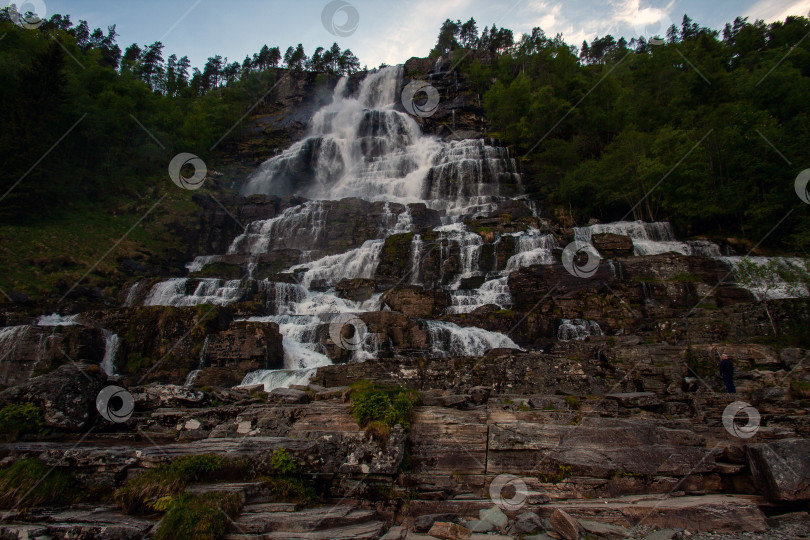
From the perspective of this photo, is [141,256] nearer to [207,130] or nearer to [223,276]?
[223,276]

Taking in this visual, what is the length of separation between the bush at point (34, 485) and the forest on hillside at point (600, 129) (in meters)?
28.7

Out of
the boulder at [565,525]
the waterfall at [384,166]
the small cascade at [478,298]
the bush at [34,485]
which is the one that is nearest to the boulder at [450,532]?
the boulder at [565,525]

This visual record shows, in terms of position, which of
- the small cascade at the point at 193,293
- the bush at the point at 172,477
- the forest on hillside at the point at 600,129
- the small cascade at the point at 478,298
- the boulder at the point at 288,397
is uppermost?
the forest on hillside at the point at 600,129

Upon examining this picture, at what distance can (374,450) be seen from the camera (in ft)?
20.1

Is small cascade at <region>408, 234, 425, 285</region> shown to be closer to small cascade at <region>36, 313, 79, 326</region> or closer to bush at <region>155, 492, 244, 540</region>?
small cascade at <region>36, 313, 79, 326</region>

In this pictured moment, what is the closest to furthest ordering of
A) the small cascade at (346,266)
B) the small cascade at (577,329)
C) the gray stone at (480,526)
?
the gray stone at (480,526), the small cascade at (577,329), the small cascade at (346,266)

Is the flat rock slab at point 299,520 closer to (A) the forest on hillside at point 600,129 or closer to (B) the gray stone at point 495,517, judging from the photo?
(B) the gray stone at point 495,517

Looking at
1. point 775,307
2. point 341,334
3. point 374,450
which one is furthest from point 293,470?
point 775,307

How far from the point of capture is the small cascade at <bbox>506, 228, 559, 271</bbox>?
25745 mm

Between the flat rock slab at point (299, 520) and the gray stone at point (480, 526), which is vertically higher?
the flat rock slab at point (299, 520)

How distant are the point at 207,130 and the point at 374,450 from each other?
54509 millimetres

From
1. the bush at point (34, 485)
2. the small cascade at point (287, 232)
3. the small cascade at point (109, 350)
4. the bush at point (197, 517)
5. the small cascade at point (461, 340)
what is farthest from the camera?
the small cascade at point (287, 232)

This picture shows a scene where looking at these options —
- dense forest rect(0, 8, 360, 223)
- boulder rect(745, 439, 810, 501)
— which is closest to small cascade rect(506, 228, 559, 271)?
boulder rect(745, 439, 810, 501)

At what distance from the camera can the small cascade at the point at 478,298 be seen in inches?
848
